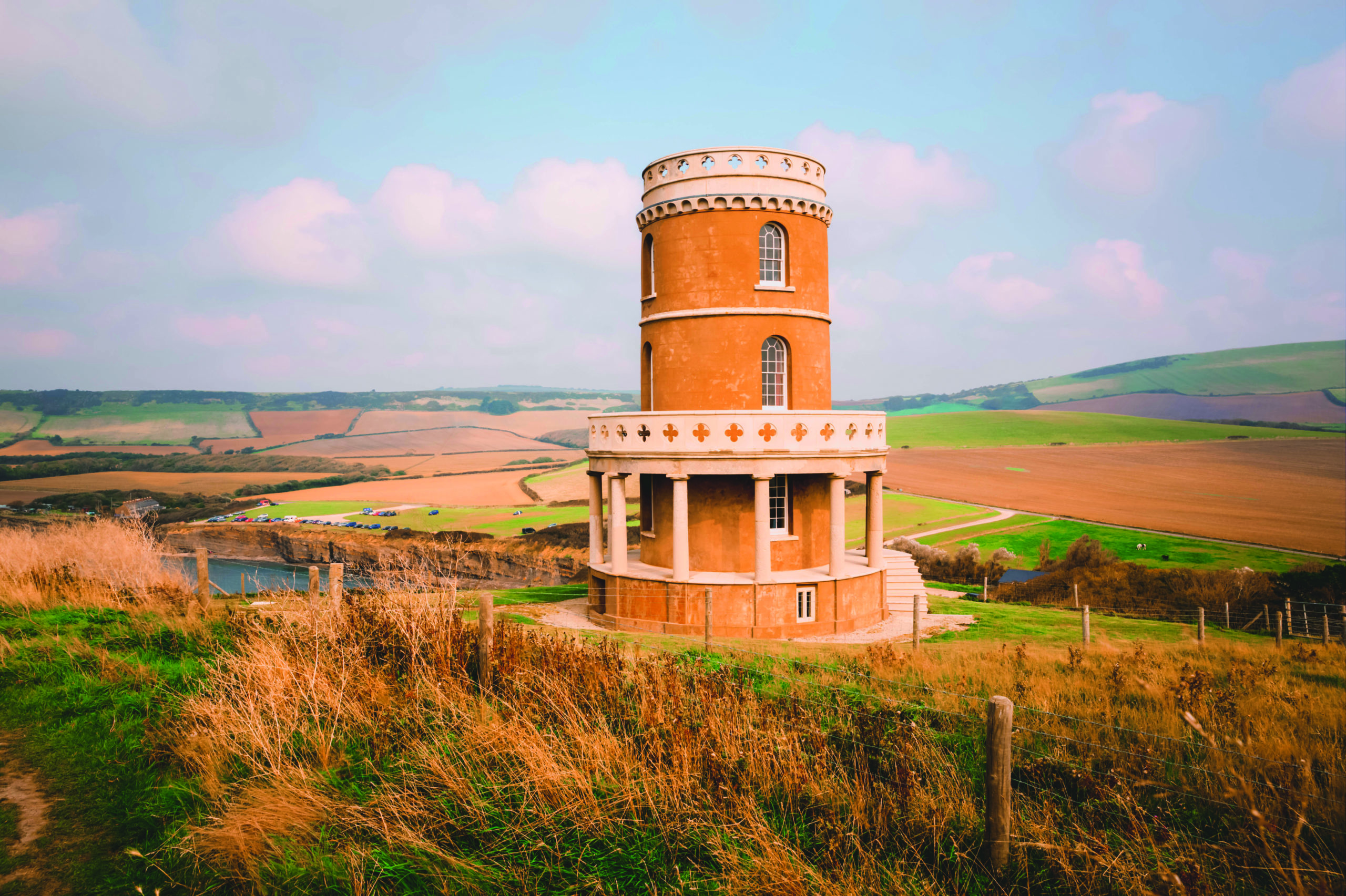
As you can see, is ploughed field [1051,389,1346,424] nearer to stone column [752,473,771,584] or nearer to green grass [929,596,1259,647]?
green grass [929,596,1259,647]

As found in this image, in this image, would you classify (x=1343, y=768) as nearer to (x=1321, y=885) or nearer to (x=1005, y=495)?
(x=1321, y=885)

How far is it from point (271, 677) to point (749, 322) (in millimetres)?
17577

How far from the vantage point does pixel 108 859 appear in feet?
19.8

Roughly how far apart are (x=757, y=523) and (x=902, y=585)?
31.0 ft

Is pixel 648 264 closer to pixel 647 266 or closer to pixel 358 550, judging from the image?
pixel 647 266

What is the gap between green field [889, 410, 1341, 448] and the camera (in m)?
83.4

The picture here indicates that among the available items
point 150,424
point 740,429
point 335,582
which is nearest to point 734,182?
point 740,429

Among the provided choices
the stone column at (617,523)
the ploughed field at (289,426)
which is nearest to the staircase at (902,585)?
the stone column at (617,523)

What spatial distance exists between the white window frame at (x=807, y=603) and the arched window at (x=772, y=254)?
9.28 metres

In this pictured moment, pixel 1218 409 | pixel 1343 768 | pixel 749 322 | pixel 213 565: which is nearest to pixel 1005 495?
pixel 749 322

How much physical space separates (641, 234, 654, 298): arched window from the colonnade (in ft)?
20.4

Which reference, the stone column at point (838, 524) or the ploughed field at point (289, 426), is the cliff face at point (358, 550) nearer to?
the stone column at point (838, 524)

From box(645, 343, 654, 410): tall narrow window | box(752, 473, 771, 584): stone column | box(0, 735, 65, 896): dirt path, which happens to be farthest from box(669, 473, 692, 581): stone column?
box(0, 735, 65, 896): dirt path

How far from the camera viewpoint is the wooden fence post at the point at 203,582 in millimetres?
13984
